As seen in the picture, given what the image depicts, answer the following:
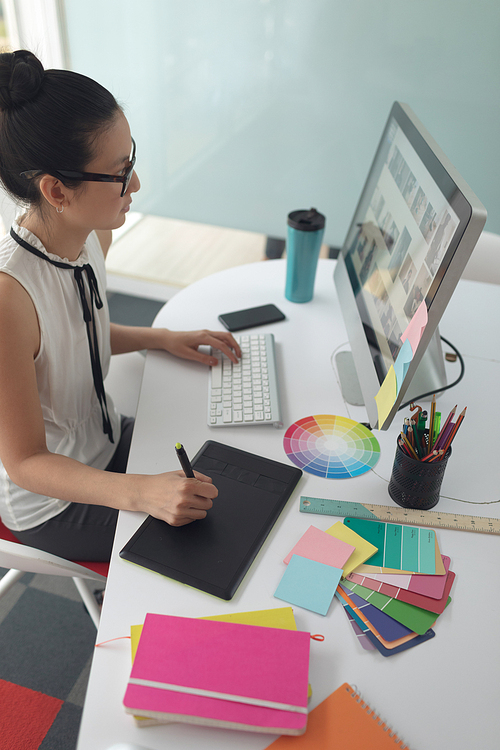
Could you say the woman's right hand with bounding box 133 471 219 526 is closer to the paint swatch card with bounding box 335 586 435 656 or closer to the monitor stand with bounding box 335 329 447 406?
the paint swatch card with bounding box 335 586 435 656

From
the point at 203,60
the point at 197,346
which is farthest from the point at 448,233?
the point at 203,60

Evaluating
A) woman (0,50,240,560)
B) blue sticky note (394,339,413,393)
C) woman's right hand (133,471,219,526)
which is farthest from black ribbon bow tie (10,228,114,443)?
blue sticky note (394,339,413,393)

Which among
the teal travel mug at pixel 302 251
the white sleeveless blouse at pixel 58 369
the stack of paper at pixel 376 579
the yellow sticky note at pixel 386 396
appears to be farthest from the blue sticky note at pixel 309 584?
the teal travel mug at pixel 302 251

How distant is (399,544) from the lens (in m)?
0.79

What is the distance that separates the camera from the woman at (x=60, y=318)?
83 centimetres

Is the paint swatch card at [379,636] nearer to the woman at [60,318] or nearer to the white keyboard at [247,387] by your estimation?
the woman at [60,318]

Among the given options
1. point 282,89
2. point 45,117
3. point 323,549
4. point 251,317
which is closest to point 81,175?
point 45,117

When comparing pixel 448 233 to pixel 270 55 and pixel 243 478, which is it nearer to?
pixel 243 478

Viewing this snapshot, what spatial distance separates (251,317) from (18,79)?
2.20ft

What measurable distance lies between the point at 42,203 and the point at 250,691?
0.81m

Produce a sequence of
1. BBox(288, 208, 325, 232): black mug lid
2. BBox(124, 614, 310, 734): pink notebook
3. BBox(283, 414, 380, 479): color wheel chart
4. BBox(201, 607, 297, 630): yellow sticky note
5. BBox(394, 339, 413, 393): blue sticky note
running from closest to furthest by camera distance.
→ BBox(124, 614, 310, 734): pink notebook
BBox(201, 607, 297, 630): yellow sticky note
BBox(394, 339, 413, 393): blue sticky note
BBox(283, 414, 380, 479): color wheel chart
BBox(288, 208, 325, 232): black mug lid

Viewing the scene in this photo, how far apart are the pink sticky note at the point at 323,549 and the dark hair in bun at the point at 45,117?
0.68m

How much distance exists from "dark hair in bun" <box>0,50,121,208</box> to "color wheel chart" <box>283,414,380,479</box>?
0.58 meters

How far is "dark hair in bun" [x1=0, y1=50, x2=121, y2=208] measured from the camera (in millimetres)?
832
